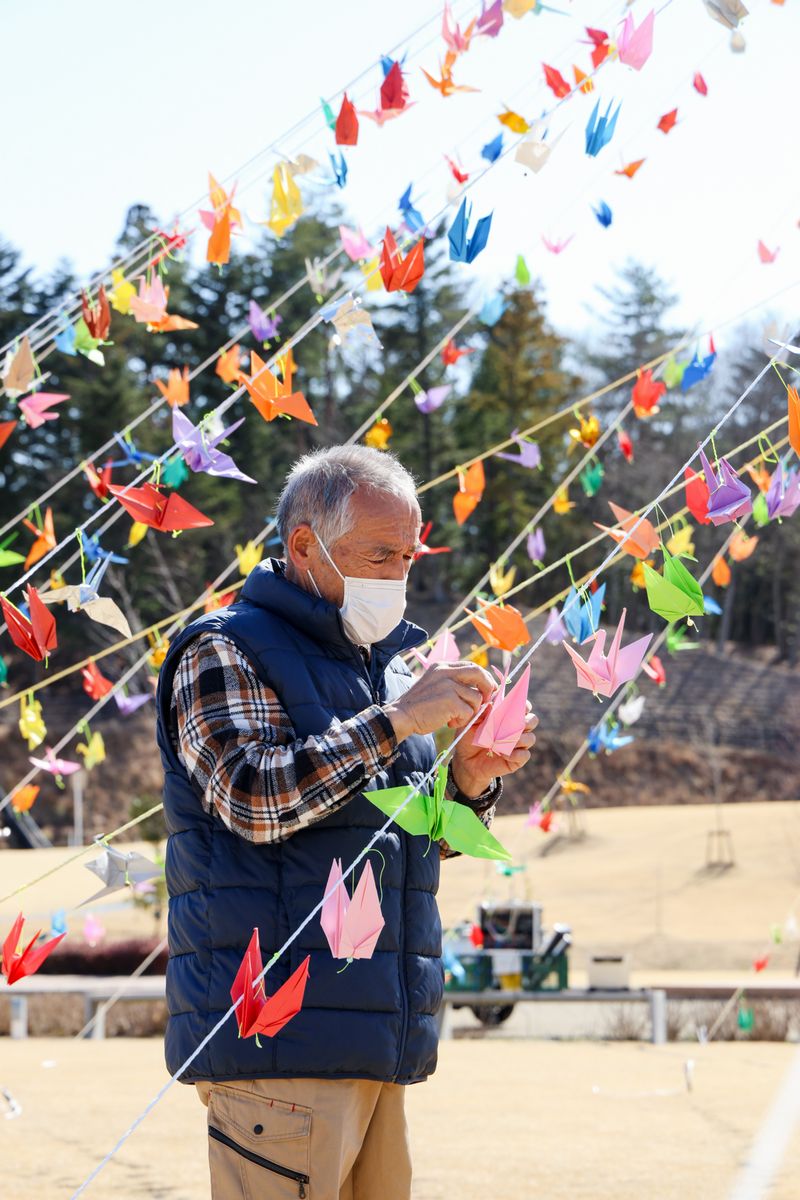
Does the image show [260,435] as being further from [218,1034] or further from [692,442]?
[218,1034]

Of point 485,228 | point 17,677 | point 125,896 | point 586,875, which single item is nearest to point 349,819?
point 485,228

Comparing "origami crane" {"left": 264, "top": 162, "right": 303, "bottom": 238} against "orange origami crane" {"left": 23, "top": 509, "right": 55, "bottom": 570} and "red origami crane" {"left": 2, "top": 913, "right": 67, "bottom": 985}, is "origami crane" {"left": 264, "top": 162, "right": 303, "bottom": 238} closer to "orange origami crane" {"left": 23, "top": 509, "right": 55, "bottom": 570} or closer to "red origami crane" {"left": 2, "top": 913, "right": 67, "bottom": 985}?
"orange origami crane" {"left": 23, "top": 509, "right": 55, "bottom": 570}

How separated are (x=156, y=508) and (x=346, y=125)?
3.52 feet

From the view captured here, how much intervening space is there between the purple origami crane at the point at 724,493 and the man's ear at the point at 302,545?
0.68m

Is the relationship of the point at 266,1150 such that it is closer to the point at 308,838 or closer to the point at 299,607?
the point at 308,838

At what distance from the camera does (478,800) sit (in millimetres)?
2688

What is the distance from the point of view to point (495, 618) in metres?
3.18

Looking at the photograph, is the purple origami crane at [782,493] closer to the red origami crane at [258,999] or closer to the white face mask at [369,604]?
the white face mask at [369,604]

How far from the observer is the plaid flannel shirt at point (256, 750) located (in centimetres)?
226

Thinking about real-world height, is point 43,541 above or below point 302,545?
above

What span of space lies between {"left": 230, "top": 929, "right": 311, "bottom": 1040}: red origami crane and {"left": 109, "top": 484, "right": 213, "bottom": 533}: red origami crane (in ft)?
4.08

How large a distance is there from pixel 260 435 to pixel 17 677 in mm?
9681

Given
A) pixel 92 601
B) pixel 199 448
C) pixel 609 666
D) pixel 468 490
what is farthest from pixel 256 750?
pixel 468 490

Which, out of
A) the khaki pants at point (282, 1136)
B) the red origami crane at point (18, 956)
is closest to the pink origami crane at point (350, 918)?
the khaki pants at point (282, 1136)
